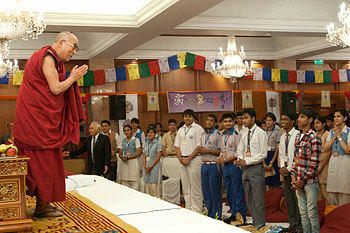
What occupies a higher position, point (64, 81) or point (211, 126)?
point (64, 81)

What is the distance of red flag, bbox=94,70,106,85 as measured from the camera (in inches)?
461

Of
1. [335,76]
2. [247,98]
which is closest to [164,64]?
[247,98]

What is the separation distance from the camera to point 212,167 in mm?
6871

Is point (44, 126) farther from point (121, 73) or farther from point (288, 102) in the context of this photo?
point (288, 102)

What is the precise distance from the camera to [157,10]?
7.52 metres

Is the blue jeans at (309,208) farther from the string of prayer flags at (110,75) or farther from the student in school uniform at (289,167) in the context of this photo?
the string of prayer flags at (110,75)

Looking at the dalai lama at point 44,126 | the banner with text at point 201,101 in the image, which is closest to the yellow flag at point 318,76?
the banner with text at point 201,101

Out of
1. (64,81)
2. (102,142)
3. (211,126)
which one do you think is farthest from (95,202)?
(102,142)

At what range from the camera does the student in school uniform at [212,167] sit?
6.86 metres

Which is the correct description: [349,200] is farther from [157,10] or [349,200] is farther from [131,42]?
[131,42]

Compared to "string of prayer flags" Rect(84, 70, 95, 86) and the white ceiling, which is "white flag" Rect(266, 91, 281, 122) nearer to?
the white ceiling

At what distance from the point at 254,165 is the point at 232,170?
64cm

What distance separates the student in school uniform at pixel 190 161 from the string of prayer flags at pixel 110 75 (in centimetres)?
499

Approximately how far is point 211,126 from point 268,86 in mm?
7167
